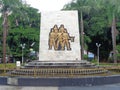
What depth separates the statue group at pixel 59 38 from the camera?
21.8 metres

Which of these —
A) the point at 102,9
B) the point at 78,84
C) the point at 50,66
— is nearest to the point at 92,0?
the point at 102,9

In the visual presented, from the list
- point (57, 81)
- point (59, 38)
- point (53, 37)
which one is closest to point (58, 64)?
point (59, 38)

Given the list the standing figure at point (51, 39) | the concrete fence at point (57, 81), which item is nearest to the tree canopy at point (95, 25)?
the standing figure at point (51, 39)

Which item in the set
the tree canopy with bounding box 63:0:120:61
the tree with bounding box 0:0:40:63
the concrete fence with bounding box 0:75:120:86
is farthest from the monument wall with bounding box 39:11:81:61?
the tree canopy with bounding box 63:0:120:61

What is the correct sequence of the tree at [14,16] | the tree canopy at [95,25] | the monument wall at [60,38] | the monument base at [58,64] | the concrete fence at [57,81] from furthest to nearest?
1. the tree canopy at [95,25]
2. the tree at [14,16]
3. the monument wall at [60,38]
4. the monument base at [58,64]
5. the concrete fence at [57,81]

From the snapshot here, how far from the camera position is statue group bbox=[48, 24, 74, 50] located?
21766 millimetres

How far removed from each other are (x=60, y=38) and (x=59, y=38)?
6 cm

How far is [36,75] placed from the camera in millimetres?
18672

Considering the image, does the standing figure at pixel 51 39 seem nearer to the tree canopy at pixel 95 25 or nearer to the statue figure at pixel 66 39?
the statue figure at pixel 66 39

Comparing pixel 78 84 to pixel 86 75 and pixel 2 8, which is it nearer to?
pixel 86 75

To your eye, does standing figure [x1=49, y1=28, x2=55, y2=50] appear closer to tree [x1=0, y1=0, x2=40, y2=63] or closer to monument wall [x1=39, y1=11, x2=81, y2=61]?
monument wall [x1=39, y1=11, x2=81, y2=61]

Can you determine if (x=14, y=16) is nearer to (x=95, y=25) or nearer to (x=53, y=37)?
(x=95, y=25)

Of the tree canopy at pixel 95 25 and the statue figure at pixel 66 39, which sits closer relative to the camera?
the statue figure at pixel 66 39

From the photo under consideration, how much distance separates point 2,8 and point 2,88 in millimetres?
25311
